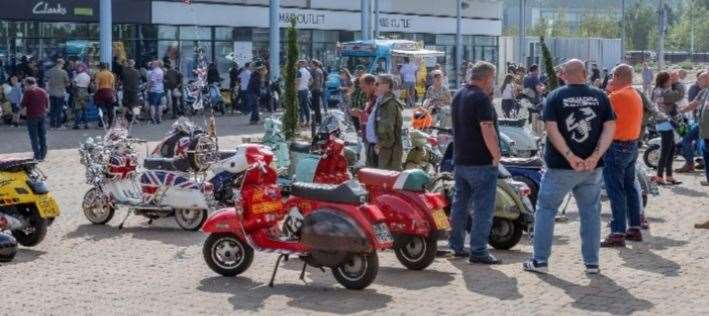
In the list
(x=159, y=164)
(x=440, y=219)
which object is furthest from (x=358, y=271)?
(x=159, y=164)

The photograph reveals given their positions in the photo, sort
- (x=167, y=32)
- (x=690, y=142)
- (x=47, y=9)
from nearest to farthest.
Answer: (x=690, y=142) → (x=47, y=9) → (x=167, y=32)

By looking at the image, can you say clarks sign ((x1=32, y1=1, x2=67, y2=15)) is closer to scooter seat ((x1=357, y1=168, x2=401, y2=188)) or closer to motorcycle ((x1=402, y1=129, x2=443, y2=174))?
motorcycle ((x1=402, y1=129, x2=443, y2=174))

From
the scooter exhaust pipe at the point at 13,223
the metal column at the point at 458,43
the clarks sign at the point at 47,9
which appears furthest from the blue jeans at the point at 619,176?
the metal column at the point at 458,43

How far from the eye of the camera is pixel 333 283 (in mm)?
10250

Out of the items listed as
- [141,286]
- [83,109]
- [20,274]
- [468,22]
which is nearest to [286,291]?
[141,286]

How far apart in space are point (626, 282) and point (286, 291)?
107 inches

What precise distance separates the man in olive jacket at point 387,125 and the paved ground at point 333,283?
1725mm

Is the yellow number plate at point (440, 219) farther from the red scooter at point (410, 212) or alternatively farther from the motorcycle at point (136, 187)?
the motorcycle at point (136, 187)

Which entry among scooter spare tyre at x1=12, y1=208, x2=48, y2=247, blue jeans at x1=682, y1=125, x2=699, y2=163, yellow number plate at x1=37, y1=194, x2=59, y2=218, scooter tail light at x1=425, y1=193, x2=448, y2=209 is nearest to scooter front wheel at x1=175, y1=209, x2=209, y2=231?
yellow number plate at x1=37, y1=194, x2=59, y2=218

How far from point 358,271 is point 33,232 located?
3.95 m

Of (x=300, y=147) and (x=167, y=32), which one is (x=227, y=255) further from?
(x=167, y=32)

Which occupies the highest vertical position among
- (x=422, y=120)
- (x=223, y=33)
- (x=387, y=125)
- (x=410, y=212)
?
(x=223, y=33)

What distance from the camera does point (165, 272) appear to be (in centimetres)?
1091

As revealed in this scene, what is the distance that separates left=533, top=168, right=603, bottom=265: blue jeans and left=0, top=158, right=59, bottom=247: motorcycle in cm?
483
